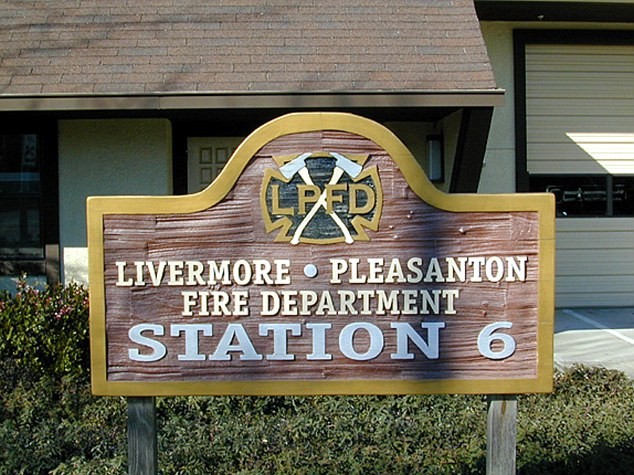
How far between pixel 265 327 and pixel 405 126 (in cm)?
570

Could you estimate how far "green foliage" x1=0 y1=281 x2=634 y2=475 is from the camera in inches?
147

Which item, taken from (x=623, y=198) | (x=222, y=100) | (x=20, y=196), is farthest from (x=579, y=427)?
(x=20, y=196)

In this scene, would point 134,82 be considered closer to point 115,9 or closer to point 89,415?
point 115,9

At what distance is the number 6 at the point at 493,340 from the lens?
2693 mm

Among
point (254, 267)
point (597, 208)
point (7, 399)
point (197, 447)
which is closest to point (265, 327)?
point (254, 267)

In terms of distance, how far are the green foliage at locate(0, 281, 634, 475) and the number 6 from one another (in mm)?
1238

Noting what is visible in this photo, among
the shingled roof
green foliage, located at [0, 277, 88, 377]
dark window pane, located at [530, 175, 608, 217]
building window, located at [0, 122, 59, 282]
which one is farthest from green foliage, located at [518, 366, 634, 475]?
building window, located at [0, 122, 59, 282]

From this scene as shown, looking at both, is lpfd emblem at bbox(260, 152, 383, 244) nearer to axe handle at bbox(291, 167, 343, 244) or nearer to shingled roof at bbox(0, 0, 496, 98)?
axe handle at bbox(291, 167, 343, 244)

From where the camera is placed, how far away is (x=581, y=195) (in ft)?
31.3

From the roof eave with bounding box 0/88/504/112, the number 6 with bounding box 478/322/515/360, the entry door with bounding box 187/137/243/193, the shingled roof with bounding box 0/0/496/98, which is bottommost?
the number 6 with bounding box 478/322/515/360

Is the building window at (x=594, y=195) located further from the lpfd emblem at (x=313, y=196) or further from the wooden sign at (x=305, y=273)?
the lpfd emblem at (x=313, y=196)

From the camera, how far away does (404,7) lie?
7.65m

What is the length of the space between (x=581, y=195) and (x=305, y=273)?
7988 mm

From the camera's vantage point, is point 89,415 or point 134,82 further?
point 134,82
